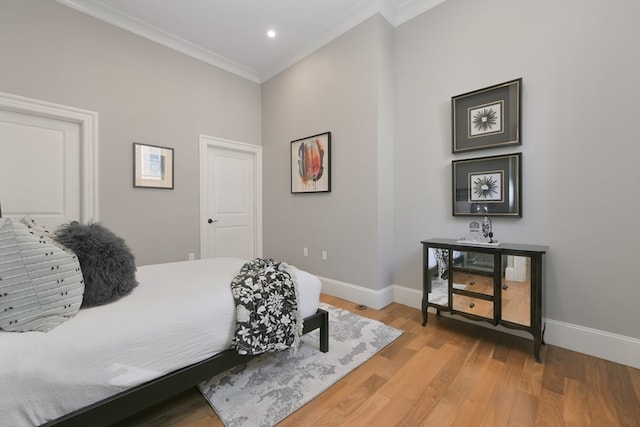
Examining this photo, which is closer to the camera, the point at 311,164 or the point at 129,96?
the point at 129,96

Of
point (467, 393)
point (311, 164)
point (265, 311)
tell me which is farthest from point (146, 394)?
point (311, 164)

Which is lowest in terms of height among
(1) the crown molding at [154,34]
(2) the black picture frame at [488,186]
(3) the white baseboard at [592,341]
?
(3) the white baseboard at [592,341]

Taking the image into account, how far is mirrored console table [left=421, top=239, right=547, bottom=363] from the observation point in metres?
1.86

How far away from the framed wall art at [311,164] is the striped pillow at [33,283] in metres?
2.48

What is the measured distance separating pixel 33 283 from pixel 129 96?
269 centimetres

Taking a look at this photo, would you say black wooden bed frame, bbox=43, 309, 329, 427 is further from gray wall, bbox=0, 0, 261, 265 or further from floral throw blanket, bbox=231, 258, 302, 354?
gray wall, bbox=0, 0, 261, 265

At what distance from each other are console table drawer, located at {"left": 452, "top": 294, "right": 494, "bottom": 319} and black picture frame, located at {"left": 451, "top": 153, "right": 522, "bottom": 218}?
751 mm

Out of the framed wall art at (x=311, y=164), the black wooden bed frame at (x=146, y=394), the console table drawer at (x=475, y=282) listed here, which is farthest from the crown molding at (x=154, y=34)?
the console table drawer at (x=475, y=282)

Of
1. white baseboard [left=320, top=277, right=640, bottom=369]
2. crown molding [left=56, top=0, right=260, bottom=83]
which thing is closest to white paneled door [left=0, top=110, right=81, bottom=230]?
crown molding [left=56, top=0, right=260, bottom=83]

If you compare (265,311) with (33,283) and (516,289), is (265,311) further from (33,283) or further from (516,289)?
(516,289)

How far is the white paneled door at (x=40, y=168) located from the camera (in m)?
2.40

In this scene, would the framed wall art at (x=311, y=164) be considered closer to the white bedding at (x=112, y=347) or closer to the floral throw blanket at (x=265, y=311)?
the floral throw blanket at (x=265, y=311)

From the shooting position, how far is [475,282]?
2107 mm

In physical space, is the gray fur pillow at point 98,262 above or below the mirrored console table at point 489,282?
above
